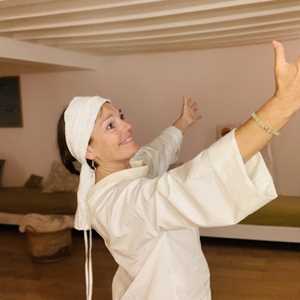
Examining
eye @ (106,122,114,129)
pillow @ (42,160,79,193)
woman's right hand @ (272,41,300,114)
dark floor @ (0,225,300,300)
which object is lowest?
dark floor @ (0,225,300,300)

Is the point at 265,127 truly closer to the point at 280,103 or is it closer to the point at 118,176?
the point at 280,103

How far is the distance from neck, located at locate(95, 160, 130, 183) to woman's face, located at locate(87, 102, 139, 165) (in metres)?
0.02

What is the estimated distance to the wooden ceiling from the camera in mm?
2709

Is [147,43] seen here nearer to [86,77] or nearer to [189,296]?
[86,77]

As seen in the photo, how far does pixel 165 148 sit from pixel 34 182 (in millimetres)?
3644

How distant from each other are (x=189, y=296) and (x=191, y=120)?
996 millimetres

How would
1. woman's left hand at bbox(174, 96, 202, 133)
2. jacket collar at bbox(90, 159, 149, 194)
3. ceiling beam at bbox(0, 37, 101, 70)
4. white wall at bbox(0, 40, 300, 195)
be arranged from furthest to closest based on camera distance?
white wall at bbox(0, 40, 300, 195)
ceiling beam at bbox(0, 37, 101, 70)
woman's left hand at bbox(174, 96, 202, 133)
jacket collar at bbox(90, 159, 149, 194)

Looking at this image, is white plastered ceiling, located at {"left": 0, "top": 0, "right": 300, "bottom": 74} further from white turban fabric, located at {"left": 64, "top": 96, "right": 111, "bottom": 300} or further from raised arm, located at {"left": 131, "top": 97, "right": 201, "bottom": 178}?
white turban fabric, located at {"left": 64, "top": 96, "right": 111, "bottom": 300}

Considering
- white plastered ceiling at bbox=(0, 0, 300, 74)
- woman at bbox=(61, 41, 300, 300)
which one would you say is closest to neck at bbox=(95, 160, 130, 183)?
woman at bbox=(61, 41, 300, 300)

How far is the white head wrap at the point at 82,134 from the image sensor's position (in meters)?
1.53

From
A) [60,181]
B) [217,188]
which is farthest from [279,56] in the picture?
[60,181]

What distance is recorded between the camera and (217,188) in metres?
1.06

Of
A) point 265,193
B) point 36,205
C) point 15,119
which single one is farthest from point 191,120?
point 15,119

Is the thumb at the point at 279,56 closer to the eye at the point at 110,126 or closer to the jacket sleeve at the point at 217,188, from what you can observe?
the jacket sleeve at the point at 217,188
